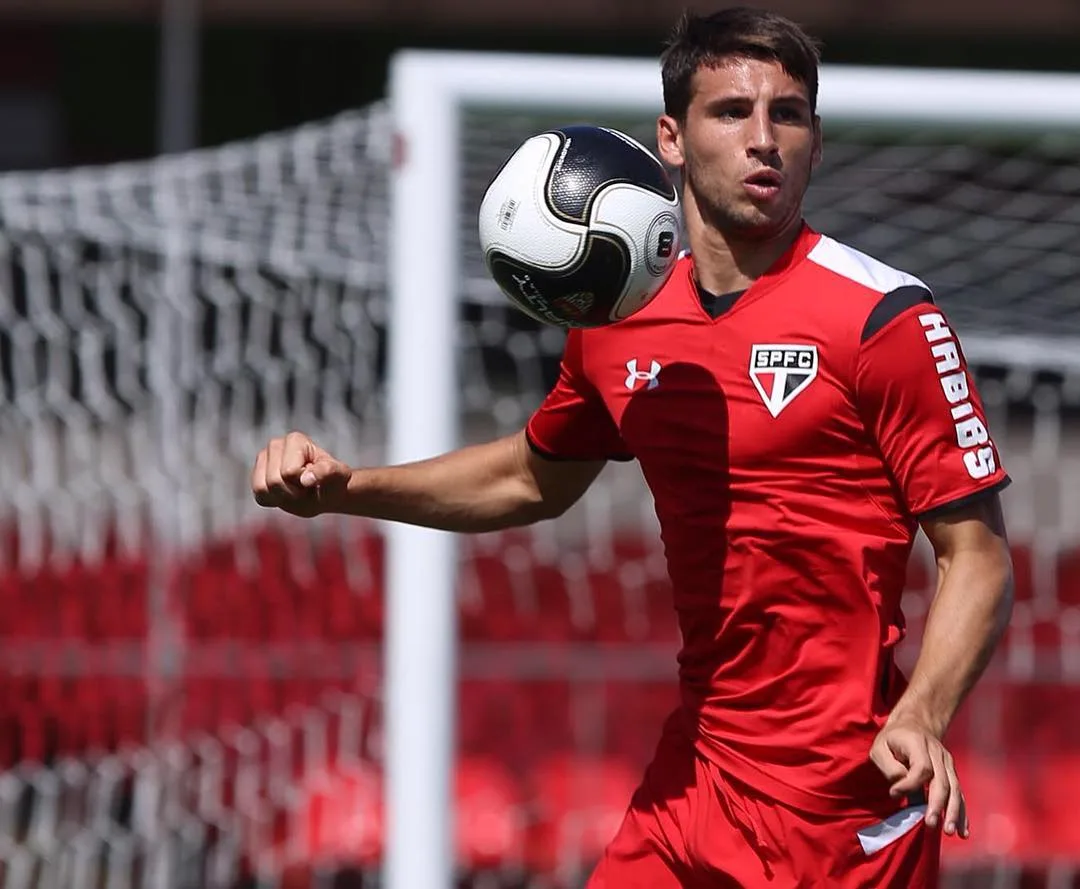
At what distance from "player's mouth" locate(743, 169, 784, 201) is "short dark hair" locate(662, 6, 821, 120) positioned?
0.57ft

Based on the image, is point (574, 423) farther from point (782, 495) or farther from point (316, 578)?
point (316, 578)

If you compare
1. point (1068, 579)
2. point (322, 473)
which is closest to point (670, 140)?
point (322, 473)

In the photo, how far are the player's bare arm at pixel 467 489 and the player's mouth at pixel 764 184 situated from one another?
759 millimetres

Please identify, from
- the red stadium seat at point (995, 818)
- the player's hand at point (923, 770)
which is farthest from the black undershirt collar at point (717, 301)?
the red stadium seat at point (995, 818)

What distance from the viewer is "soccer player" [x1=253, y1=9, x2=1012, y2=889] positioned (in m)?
2.95

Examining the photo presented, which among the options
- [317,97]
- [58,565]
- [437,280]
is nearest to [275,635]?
[58,565]

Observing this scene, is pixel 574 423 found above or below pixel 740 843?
above

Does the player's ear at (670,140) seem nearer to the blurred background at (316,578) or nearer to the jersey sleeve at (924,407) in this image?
the jersey sleeve at (924,407)

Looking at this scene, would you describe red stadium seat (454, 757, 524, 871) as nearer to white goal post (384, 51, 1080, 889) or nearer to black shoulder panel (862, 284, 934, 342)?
white goal post (384, 51, 1080, 889)

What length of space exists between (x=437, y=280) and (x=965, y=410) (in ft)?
6.77

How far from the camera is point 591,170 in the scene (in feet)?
10.4

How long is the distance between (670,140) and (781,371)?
1.85 feet

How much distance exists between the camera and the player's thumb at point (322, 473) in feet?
10.0

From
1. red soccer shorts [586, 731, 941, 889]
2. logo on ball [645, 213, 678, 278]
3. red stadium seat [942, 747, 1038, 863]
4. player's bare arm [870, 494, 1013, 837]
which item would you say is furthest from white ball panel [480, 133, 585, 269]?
red stadium seat [942, 747, 1038, 863]
